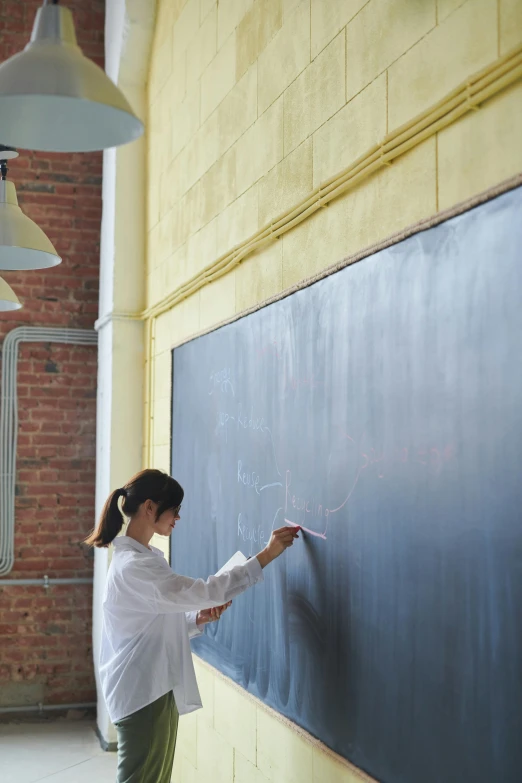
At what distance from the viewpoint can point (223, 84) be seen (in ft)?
11.6

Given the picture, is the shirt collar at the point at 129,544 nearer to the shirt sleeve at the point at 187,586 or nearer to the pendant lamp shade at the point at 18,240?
the shirt sleeve at the point at 187,586

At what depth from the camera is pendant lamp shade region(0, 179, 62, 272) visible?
281 centimetres

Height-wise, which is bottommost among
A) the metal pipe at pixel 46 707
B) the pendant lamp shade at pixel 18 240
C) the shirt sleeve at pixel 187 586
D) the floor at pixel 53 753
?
the floor at pixel 53 753

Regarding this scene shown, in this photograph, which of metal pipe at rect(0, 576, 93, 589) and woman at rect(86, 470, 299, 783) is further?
metal pipe at rect(0, 576, 93, 589)

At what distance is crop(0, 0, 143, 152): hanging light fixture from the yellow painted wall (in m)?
0.73

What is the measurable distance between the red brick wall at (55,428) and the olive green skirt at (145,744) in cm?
295

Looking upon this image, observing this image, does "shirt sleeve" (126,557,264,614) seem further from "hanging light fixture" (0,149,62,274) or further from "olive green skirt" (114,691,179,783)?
"hanging light fixture" (0,149,62,274)

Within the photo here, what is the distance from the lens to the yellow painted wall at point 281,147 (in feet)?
6.40

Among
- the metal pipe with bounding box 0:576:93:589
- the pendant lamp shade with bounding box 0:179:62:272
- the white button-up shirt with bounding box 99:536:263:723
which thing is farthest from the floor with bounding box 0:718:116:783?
the pendant lamp shade with bounding box 0:179:62:272

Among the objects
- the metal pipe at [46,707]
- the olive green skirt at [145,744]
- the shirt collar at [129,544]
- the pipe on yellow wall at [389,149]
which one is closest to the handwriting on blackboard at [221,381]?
the pipe on yellow wall at [389,149]

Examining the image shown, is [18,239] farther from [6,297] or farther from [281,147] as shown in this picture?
[281,147]

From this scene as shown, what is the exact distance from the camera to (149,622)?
274cm

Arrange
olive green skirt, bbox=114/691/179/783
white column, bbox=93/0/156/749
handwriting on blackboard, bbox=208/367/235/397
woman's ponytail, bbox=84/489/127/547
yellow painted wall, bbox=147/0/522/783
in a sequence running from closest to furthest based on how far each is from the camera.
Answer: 1. yellow painted wall, bbox=147/0/522/783
2. olive green skirt, bbox=114/691/179/783
3. woman's ponytail, bbox=84/489/127/547
4. handwriting on blackboard, bbox=208/367/235/397
5. white column, bbox=93/0/156/749

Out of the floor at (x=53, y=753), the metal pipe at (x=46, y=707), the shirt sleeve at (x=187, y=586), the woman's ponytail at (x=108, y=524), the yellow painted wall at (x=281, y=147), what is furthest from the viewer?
the metal pipe at (x=46, y=707)
